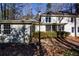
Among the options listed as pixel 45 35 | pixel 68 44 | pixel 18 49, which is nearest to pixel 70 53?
pixel 68 44

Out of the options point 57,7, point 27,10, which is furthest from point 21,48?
point 57,7

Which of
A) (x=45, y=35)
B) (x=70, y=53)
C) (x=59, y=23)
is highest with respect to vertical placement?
(x=59, y=23)

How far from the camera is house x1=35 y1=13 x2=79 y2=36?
1.34 m

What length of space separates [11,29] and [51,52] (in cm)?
45

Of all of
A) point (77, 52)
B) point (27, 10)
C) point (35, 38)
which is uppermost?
point (27, 10)

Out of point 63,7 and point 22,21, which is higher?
point 63,7

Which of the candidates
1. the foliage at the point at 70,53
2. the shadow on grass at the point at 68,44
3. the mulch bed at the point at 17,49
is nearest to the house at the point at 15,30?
the mulch bed at the point at 17,49

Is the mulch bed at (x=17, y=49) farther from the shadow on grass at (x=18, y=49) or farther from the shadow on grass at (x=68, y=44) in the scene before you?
the shadow on grass at (x=68, y=44)

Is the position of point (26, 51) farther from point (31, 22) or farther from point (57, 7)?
point (57, 7)

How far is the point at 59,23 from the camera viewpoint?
4.45 feet

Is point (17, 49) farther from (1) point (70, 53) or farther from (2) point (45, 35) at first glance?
(1) point (70, 53)

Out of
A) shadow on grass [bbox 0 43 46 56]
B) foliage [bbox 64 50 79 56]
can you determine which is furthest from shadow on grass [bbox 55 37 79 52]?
shadow on grass [bbox 0 43 46 56]

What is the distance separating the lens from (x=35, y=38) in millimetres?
1391

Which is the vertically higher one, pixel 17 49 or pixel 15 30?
pixel 15 30
